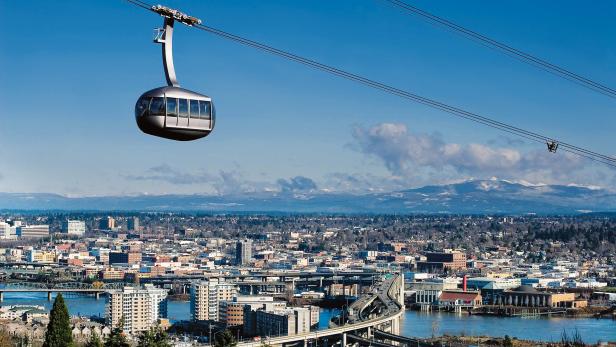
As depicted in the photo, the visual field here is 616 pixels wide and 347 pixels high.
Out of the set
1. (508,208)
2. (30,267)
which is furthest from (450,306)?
(508,208)

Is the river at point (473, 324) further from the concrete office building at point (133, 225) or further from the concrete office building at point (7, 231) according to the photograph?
the concrete office building at point (133, 225)

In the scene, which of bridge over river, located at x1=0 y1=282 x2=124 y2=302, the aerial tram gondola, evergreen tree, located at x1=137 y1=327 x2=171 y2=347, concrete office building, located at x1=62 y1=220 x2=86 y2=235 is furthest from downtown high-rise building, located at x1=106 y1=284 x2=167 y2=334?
concrete office building, located at x1=62 y1=220 x2=86 y2=235

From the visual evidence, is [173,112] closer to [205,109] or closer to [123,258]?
[205,109]

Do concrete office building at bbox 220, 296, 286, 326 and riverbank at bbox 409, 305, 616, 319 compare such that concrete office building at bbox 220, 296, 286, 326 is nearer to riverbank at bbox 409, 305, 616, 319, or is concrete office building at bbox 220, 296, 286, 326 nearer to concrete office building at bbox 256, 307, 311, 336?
concrete office building at bbox 256, 307, 311, 336

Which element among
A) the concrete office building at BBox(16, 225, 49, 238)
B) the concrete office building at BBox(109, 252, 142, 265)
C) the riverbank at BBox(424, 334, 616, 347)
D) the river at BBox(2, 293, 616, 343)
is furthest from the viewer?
the concrete office building at BBox(16, 225, 49, 238)

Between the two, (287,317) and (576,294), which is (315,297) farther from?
(287,317)

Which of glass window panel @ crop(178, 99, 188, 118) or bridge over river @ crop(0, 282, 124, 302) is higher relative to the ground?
glass window panel @ crop(178, 99, 188, 118)

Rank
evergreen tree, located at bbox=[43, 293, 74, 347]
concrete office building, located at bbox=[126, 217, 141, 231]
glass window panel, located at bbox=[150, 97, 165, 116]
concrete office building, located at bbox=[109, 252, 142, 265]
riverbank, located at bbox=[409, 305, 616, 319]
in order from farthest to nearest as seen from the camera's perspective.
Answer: concrete office building, located at bbox=[126, 217, 141, 231], concrete office building, located at bbox=[109, 252, 142, 265], riverbank, located at bbox=[409, 305, 616, 319], evergreen tree, located at bbox=[43, 293, 74, 347], glass window panel, located at bbox=[150, 97, 165, 116]

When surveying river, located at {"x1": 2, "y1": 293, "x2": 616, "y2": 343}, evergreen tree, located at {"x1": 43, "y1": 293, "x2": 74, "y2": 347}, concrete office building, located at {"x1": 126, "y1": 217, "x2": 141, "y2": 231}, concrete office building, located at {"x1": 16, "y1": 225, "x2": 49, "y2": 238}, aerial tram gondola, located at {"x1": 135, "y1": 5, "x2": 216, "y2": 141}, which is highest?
concrete office building, located at {"x1": 126, "y1": 217, "x2": 141, "y2": 231}
